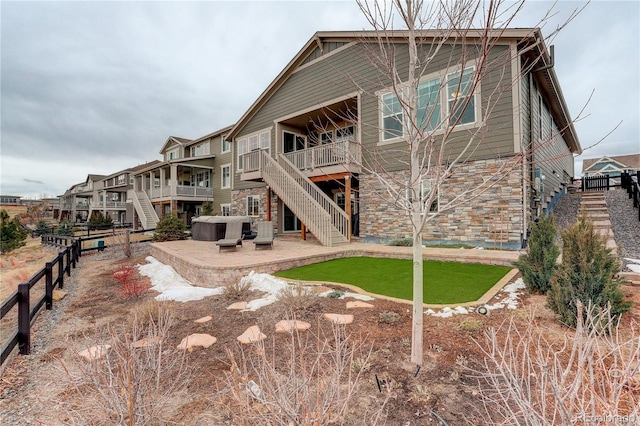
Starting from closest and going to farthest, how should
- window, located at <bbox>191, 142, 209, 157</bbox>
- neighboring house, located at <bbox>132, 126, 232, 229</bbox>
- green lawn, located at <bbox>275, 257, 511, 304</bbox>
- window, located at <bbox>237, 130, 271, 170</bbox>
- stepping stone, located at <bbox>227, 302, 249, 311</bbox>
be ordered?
stepping stone, located at <bbox>227, 302, 249, 311</bbox>, green lawn, located at <bbox>275, 257, 511, 304</bbox>, window, located at <bbox>237, 130, 271, 170</bbox>, neighboring house, located at <bbox>132, 126, 232, 229</bbox>, window, located at <bbox>191, 142, 209, 157</bbox>

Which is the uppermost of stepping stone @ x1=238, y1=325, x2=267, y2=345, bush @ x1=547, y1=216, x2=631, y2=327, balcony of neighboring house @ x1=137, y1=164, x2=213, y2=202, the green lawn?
balcony of neighboring house @ x1=137, y1=164, x2=213, y2=202

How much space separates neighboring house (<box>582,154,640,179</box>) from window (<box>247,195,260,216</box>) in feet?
140

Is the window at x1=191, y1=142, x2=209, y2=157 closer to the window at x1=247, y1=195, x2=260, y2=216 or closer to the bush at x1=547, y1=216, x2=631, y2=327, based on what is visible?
the window at x1=247, y1=195, x2=260, y2=216

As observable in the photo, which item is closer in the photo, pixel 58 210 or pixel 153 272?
pixel 153 272

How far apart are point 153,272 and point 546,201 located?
606 inches

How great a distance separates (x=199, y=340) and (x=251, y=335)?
0.68m

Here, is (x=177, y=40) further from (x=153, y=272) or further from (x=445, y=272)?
(x=445, y=272)

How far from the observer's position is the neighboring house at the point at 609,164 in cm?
3726

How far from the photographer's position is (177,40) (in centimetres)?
1328

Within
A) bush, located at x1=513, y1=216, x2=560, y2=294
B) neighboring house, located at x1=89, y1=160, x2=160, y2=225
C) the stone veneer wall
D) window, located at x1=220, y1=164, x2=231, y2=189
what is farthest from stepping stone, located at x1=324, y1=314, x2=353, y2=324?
→ neighboring house, located at x1=89, y1=160, x2=160, y2=225

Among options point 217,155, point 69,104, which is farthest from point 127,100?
point 217,155

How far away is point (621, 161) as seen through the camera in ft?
129

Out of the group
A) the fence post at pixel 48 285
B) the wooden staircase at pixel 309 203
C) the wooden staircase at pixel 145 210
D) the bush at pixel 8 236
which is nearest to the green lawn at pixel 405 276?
the wooden staircase at pixel 309 203

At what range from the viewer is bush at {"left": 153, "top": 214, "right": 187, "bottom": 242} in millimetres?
14805
